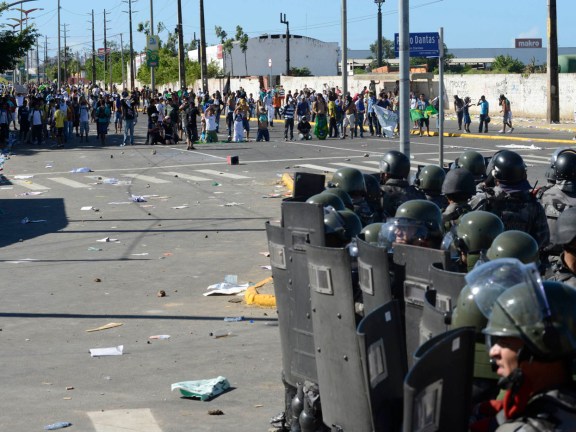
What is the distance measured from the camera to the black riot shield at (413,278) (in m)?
5.21

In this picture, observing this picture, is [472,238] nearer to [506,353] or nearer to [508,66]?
[506,353]

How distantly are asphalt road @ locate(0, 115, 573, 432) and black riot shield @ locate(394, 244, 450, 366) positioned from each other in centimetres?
220

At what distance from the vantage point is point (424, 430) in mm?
3619

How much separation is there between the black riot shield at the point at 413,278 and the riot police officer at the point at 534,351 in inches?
74.4

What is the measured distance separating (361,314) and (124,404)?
2701mm

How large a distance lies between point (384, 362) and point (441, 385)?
926 mm

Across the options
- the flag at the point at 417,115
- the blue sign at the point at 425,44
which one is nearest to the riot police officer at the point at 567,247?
the blue sign at the point at 425,44

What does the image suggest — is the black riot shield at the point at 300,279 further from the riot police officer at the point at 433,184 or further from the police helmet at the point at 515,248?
the riot police officer at the point at 433,184

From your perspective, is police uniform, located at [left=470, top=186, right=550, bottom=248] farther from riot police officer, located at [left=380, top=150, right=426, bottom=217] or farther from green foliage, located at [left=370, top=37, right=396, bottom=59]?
green foliage, located at [left=370, top=37, right=396, bottom=59]

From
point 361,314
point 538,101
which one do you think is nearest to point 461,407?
point 361,314

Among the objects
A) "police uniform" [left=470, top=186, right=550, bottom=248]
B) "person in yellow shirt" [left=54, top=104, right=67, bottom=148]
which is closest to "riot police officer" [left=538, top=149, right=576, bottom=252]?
"police uniform" [left=470, top=186, right=550, bottom=248]

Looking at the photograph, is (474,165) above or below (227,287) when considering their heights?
above

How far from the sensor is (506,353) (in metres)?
3.23

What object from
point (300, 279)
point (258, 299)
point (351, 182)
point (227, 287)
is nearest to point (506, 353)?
point (300, 279)
